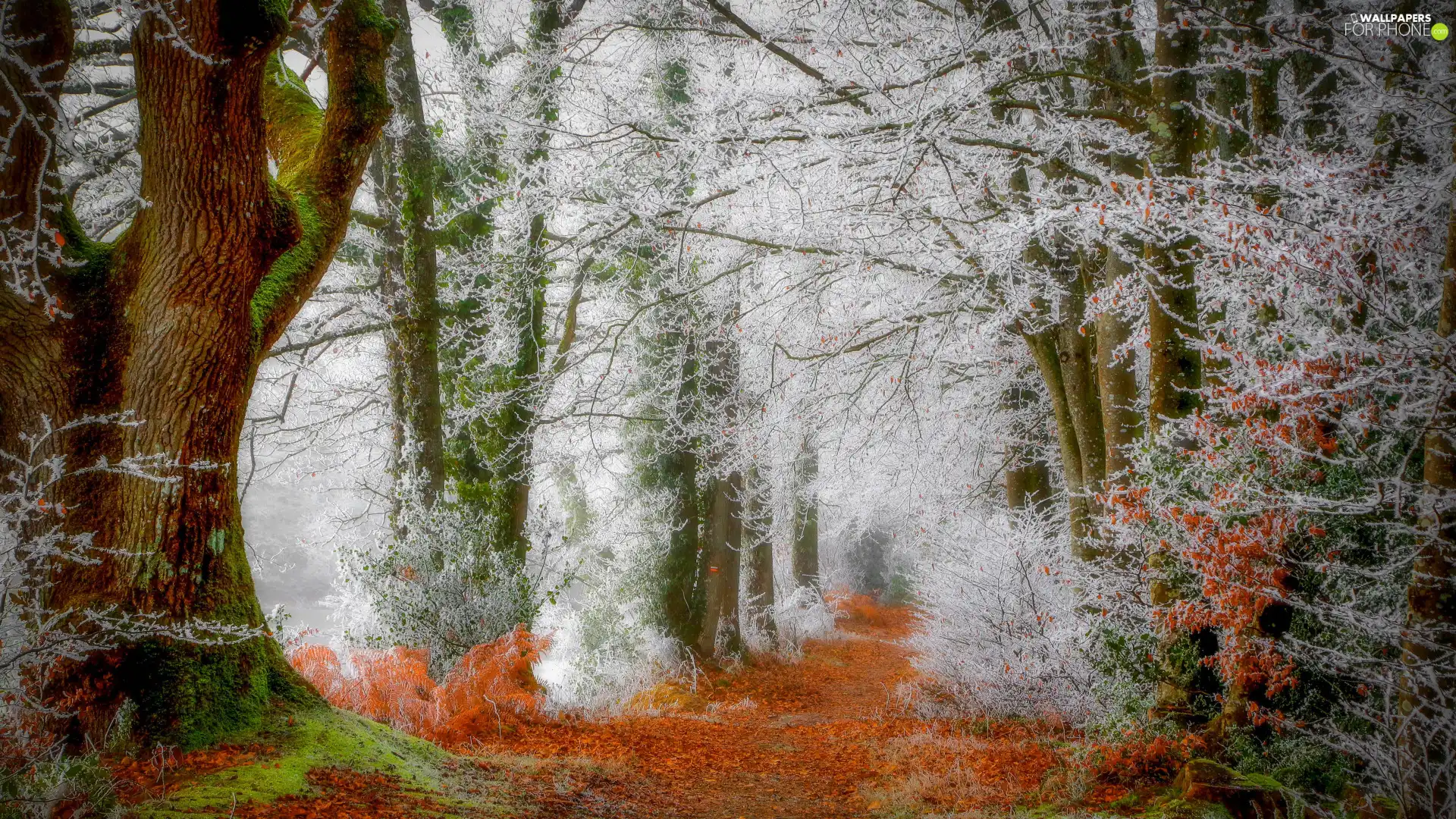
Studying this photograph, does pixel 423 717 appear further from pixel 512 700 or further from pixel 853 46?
pixel 853 46

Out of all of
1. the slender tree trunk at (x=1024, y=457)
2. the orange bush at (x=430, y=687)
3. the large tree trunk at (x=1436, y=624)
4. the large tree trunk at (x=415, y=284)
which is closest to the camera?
the large tree trunk at (x=1436, y=624)

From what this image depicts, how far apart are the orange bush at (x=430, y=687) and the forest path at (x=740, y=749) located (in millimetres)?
291

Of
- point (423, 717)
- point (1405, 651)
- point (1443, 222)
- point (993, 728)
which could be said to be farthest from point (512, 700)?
point (1443, 222)

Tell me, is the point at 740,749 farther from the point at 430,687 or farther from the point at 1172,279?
the point at 1172,279

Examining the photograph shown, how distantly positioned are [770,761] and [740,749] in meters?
0.44

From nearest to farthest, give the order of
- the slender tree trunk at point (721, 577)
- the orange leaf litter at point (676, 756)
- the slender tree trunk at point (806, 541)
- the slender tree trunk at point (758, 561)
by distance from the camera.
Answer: the orange leaf litter at point (676, 756) → the slender tree trunk at point (721, 577) → the slender tree trunk at point (758, 561) → the slender tree trunk at point (806, 541)

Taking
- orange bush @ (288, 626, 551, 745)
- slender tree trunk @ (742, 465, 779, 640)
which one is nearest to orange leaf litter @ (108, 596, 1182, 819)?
orange bush @ (288, 626, 551, 745)

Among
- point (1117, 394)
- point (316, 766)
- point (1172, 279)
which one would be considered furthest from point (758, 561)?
point (316, 766)

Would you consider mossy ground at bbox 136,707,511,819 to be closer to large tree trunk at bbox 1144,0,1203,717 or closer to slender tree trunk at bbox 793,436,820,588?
large tree trunk at bbox 1144,0,1203,717

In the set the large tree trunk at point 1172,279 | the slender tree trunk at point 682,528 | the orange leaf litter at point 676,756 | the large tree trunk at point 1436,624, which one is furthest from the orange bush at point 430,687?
the large tree trunk at point 1436,624

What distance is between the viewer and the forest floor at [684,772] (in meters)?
3.27

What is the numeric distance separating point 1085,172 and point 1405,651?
3.98 meters

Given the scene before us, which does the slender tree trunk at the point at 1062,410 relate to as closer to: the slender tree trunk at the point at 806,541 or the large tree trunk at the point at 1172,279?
the large tree trunk at the point at 1172,279

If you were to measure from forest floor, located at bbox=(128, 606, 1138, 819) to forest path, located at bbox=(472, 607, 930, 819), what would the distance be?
20mm
